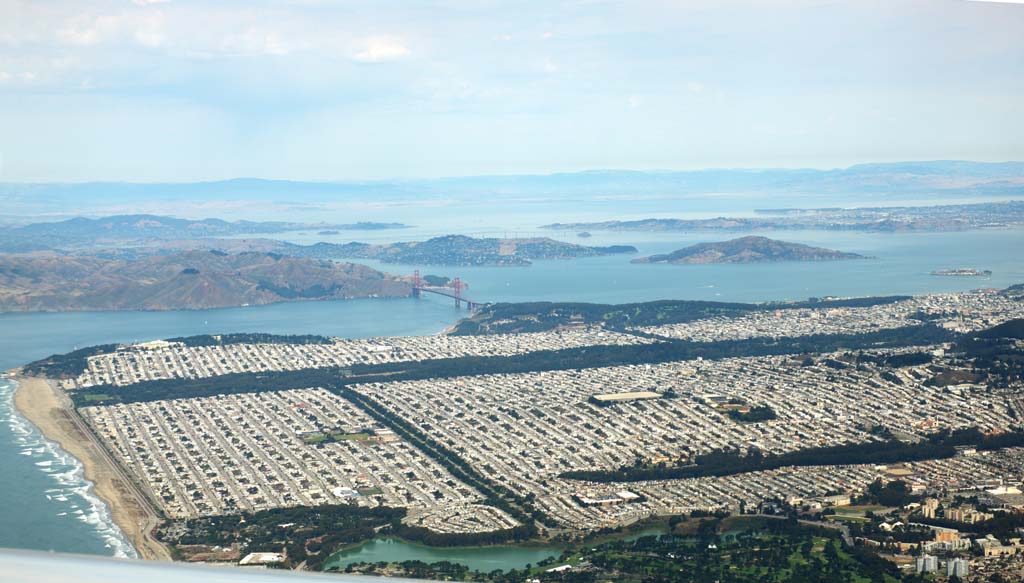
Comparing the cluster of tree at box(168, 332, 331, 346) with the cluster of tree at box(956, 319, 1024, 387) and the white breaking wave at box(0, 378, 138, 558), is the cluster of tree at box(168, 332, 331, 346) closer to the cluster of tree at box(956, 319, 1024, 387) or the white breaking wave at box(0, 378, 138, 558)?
the white breaking wave at box(0, 378, 138, 558)

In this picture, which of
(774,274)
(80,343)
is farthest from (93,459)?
(774,274)

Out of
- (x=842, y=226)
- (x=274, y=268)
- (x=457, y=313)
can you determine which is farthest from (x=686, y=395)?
(x=842, y=226)

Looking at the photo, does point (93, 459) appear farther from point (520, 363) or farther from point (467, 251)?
point (467, 251)

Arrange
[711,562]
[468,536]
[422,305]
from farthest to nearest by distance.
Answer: [422,305], [468,536], [711,562]

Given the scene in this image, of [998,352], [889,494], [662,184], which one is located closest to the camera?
[889,494]

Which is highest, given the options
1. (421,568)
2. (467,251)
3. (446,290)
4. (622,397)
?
(421,568)

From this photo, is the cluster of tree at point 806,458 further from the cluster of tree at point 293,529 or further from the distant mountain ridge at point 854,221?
the distant mountain ridge at point 854,221

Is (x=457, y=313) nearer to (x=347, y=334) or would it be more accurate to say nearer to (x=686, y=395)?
(x=347, y=334)
